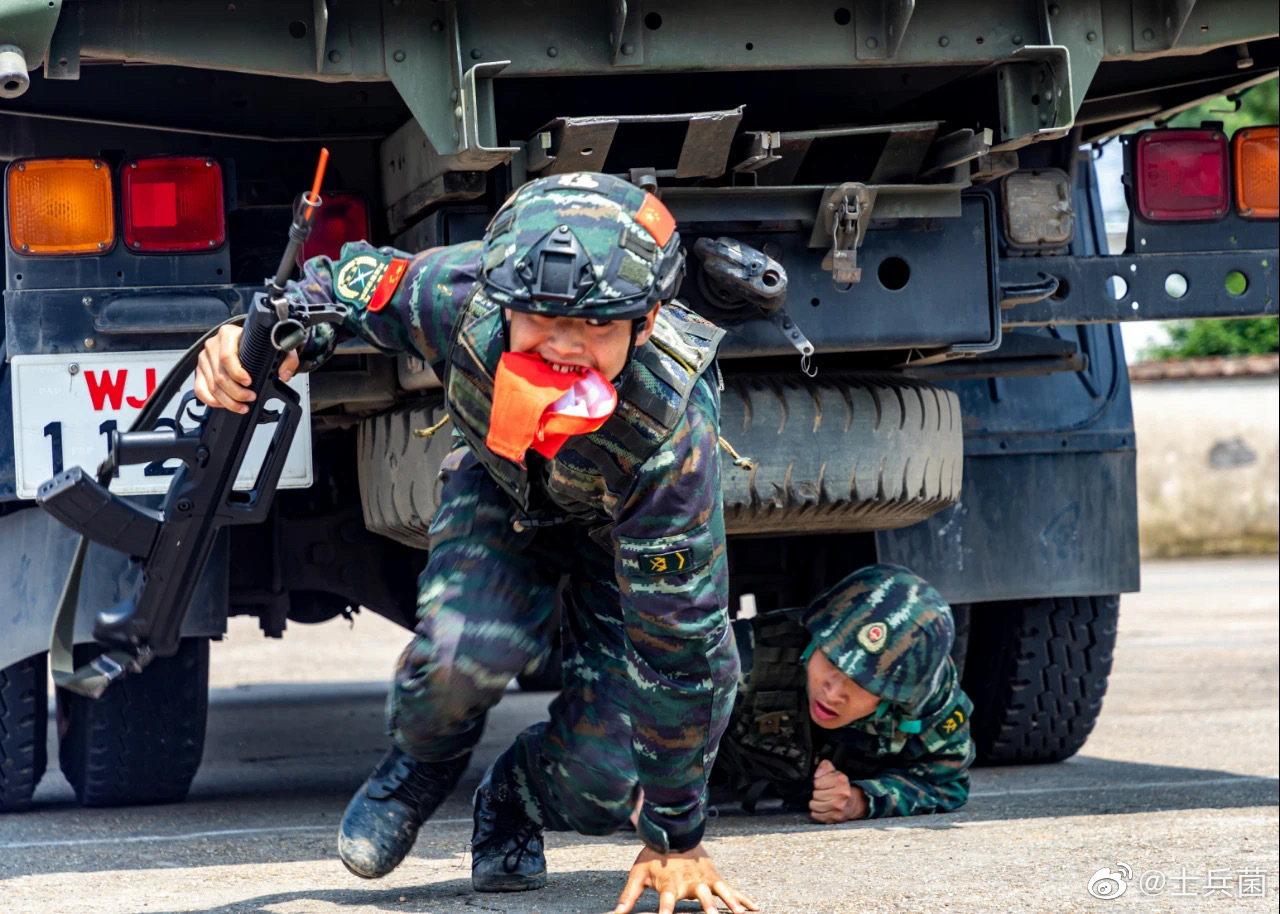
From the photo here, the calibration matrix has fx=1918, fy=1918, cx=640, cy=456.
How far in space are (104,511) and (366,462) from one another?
89 cm

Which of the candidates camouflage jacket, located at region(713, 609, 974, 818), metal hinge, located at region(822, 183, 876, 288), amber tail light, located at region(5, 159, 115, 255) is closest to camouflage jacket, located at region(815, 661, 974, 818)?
camouflage jacket, located at region(713, 609, 974, 818)

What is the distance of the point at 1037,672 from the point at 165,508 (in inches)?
86.3

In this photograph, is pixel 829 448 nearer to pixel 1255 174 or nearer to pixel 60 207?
pixel 1255 174

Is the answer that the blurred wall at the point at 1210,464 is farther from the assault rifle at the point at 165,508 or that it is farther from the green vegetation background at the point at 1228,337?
the assault rifle at the point at 165,508

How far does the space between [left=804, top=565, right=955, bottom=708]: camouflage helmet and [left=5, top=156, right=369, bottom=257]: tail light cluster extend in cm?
136

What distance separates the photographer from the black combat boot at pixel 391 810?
9.28ft

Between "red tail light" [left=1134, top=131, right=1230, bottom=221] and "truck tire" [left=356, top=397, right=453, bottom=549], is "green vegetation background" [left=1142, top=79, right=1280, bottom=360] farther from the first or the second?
"truck tire" [left=356, top=397, right=453, bottom=549]

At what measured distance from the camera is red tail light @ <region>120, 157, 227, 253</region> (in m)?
→ 3.45

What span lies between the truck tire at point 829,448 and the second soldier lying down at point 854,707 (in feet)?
0.66

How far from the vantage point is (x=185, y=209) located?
348cm

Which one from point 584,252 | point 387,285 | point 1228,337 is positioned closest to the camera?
point 584,252

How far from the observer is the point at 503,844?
302 cm

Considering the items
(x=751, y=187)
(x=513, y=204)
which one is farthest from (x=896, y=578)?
(x=513, y=204)

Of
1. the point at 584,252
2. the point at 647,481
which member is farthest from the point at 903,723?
the point at 584,252
